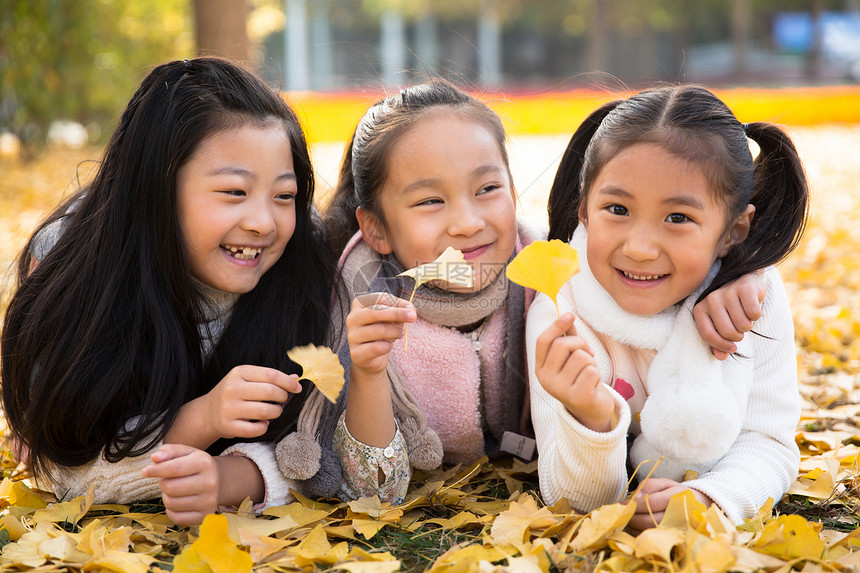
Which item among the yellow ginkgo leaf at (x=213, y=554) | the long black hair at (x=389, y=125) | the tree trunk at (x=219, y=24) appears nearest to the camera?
the yellow ginkgo leaf at (x=213, y=554)

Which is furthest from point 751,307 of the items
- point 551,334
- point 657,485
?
point 551,334

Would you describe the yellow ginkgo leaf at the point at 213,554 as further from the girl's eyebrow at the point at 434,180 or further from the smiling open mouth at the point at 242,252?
the girl's eyebrow at the point at 434,180

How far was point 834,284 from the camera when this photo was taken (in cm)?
445

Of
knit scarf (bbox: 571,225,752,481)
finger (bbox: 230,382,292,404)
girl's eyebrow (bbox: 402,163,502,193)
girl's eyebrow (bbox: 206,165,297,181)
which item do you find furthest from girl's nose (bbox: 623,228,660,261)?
girl's eyebrow (bbox: 206,165,297,181)

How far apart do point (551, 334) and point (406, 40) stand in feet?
124

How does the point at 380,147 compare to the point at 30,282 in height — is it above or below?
above

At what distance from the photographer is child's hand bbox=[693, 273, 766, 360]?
72.3 inches

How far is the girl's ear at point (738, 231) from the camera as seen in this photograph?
6.43 feet

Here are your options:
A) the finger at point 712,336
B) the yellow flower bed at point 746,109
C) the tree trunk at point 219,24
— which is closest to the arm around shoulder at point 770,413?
the finger at point 712,336

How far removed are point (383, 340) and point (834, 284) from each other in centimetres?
353

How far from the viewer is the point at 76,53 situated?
34.2 feet

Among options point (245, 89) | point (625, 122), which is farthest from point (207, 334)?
point (625, 122)

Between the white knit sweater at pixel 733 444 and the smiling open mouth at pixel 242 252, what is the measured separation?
729 millimetres

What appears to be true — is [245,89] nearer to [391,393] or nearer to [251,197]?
[251,197]
